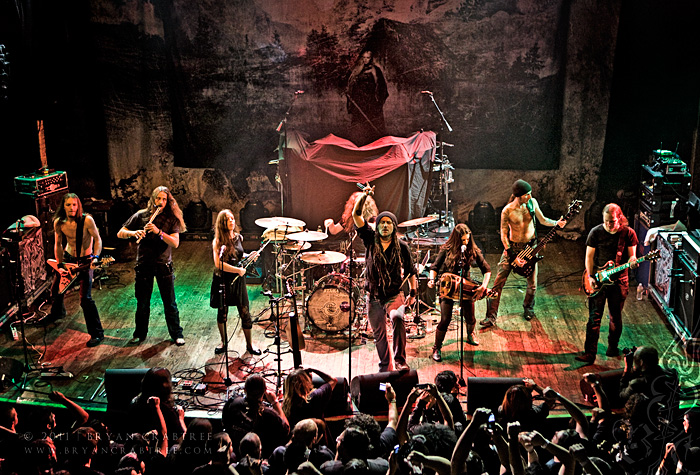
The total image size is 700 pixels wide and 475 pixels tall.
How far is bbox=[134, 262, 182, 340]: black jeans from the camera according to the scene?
28.8ft

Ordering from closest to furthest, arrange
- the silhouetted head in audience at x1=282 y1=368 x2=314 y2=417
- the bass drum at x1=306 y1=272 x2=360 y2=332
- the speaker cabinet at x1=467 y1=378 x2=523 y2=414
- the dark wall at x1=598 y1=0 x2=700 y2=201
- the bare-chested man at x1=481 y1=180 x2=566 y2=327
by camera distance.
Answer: the silhouetted head in audience at x1=282 y1=368 x2=314 y2=417 → the speaker cabinet at x1=467 y1=378 x2=523 y2=414 → the bass drum at x1=306 y1=272 x2=360 y2=332 → the bare-chested man at x1=481 y1=180 x2=566 y2=327 → the dark wall at x1=598 y1=0 x2=700 y2=201

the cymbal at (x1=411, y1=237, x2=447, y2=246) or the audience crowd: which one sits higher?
the cymbal at (x1=411, y1=237, x2=447, y2=246)

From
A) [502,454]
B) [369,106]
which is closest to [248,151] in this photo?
[369,106]

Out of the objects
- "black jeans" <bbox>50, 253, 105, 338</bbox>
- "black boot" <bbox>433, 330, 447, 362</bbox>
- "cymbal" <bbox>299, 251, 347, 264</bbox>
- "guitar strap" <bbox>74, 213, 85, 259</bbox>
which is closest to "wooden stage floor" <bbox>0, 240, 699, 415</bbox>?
"black boot" <bbox>433, 330, 447, 362</bbox>

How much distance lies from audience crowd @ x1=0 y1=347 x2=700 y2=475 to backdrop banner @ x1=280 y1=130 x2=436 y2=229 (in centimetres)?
428


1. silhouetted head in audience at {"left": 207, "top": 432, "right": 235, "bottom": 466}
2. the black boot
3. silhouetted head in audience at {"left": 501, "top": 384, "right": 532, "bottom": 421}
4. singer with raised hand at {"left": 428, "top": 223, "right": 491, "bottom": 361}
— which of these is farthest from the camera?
the black boot

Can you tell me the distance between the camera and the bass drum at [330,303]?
8.89m

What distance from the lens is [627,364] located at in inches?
259

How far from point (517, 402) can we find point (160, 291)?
4.63 metres

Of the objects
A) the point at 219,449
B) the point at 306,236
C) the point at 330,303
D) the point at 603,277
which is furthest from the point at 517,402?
the point at 306,236

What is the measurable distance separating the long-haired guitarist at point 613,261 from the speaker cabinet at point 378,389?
2.47 m

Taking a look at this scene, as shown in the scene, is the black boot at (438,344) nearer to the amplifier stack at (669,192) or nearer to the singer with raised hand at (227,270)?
the singer with raised hand at (227,270)

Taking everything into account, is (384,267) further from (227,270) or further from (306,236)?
(227,270)

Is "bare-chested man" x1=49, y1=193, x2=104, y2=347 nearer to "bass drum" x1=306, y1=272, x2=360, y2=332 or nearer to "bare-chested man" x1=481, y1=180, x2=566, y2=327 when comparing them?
"bass drum" x1=306, y1=272, x2=360, y2=332
